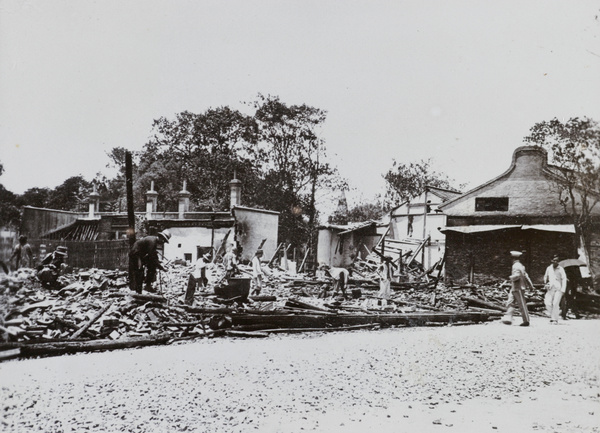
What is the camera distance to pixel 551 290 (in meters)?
7.85

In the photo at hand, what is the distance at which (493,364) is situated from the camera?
623 centimetres

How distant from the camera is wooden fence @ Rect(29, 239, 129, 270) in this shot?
5723 mm

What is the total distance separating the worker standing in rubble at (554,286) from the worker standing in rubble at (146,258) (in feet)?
21.1

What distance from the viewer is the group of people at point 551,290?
7.29 metres

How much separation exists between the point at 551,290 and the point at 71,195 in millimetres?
7664

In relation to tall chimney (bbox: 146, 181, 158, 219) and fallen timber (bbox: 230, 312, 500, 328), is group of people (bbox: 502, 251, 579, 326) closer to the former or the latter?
fallen timber (bbox: 230, 312, 500, 328)

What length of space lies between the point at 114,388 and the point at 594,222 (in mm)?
6346

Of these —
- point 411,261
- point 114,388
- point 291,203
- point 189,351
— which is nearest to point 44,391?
point 114,388

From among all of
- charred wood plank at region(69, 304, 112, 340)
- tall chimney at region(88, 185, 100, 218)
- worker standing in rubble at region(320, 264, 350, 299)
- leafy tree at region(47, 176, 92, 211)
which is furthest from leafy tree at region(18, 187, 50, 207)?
worker standing in rubble at region(320, 264, 350, 299)

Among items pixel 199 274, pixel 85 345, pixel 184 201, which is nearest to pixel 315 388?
pixel 85 345

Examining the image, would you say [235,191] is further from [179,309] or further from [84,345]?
[84,345]

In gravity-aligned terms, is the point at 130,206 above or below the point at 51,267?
above

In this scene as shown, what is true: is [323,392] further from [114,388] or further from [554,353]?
[554,353]

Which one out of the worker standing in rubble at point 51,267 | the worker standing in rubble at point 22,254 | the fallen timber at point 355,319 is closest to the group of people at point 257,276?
the worker standing in rubble at point 51,267
